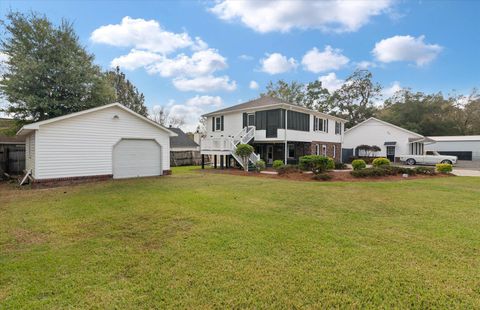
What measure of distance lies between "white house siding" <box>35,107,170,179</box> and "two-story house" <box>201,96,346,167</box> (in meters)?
6.84

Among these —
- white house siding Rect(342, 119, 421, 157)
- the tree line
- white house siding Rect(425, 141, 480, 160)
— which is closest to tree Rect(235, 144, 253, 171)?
white house siding Rect(342, 119, 421, 157)

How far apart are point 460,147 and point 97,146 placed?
42699 millimetres

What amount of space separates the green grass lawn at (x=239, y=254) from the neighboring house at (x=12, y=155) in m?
10.5

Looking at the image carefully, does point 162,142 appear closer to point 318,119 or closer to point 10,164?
point 10,164

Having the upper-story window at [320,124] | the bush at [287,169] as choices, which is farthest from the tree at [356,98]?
the bush at [287,169]

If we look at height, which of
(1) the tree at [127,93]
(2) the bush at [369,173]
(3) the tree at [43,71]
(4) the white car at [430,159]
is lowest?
(2) the bush at [369,173]

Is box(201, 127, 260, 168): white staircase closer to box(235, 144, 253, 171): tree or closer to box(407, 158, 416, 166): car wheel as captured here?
box(235, 144, 253, 171): tree

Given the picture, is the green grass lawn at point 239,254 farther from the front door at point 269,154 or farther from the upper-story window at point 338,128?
the upper-story window at point 338,128

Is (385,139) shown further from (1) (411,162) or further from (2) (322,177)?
(2) (322,177)

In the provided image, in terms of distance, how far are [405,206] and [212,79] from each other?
21772 mm

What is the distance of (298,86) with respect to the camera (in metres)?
40.0

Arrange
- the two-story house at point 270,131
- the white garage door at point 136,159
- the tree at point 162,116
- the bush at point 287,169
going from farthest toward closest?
1. the tree at point 162,116
2. the two-story house at point 270,131
3. the bush at point 287,169
4. the white garage door at point 136,159

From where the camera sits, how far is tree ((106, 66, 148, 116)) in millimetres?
34438

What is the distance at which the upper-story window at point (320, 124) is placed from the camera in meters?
21.9
